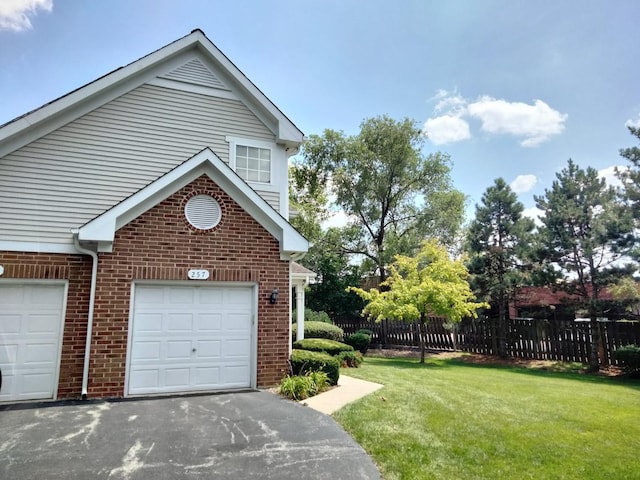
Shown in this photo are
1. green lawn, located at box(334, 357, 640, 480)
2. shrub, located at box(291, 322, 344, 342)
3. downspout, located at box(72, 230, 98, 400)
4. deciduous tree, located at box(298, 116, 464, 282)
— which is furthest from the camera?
deciduous tree, located at box(298, 116, 464, 282)


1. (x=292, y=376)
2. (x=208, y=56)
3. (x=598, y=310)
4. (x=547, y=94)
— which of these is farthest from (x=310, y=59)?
(x=598, y=310)

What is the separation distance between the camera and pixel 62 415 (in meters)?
6.31

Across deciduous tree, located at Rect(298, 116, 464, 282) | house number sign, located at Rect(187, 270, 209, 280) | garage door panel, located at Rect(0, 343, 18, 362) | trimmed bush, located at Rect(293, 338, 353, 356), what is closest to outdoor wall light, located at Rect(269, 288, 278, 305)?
house number sign, located at Rect(187, 270, 209, 280)

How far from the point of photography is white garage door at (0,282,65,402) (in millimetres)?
7410

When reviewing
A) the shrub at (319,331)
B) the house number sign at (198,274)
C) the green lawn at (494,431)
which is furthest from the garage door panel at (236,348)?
the shrub at (319,331)

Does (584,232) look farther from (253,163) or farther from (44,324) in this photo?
(44,324)

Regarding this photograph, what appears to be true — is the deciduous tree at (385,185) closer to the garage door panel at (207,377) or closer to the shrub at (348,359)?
the shrub at (348,359)

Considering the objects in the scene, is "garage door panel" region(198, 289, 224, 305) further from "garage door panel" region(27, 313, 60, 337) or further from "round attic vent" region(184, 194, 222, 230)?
"garage door panel" region(27, 313, 60, 337)

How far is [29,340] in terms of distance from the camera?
7570mm

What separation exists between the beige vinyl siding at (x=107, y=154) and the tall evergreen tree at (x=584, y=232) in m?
13.3

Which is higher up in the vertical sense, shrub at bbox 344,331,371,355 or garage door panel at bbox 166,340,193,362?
garage door panel at bbox 166,340,193,362

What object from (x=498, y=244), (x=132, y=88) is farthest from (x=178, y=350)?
(x=498, y=244)

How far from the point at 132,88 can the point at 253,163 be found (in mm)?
3381

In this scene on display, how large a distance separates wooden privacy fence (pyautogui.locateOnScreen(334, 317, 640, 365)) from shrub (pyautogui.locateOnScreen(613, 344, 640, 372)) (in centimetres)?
62
